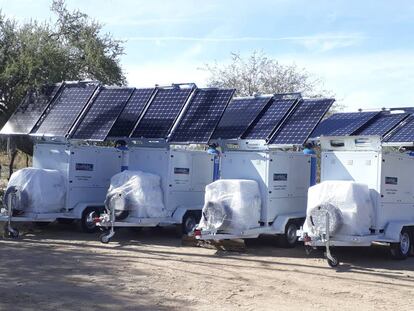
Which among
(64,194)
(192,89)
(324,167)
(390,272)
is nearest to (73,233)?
(64,194)

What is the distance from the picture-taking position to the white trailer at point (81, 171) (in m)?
15.9

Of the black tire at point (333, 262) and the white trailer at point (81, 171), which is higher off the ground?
the white trailer at point (81, 171)

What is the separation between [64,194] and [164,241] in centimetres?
295

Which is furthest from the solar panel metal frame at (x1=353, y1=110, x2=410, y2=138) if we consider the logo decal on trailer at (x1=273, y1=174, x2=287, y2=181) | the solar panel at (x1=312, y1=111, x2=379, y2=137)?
the logo decal on trailer at (x1=273, y1=174, x2=287, y2=181)

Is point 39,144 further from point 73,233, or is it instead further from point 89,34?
point 89,34

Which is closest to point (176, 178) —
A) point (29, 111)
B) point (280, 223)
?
point (280, 223)

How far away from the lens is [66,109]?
712 inches

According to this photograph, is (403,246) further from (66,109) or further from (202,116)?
(66,109)

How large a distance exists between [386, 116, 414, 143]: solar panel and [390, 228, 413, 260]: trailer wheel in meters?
2.28

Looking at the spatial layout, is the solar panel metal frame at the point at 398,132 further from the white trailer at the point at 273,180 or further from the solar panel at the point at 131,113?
the solar panel at the point at 131,113

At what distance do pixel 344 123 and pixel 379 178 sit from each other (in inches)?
168

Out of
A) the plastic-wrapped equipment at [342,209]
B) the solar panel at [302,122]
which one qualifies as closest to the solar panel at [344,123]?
the solar panel at [302,122]

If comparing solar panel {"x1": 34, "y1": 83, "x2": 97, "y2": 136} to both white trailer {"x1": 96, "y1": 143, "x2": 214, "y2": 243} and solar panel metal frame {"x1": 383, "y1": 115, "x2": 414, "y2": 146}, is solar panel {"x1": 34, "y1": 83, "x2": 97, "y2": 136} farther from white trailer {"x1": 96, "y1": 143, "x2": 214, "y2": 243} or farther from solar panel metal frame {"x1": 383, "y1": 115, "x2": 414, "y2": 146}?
solar panel metal frame {"x1": 383, "y1": 115, "x2": 414, "y2": 146}

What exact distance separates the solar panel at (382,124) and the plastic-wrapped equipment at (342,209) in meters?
3.28
